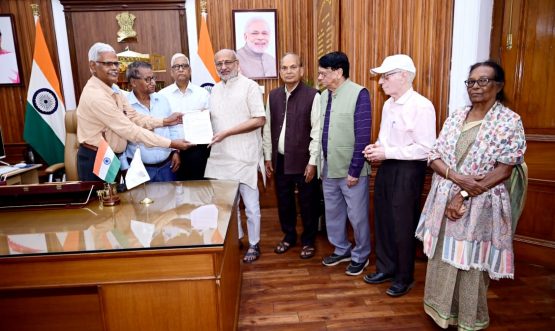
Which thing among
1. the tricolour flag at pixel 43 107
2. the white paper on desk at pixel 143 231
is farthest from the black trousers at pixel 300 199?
the tricolour flag at pixel 43 107

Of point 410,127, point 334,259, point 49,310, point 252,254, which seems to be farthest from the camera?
point 252,254

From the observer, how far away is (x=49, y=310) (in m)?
1.75

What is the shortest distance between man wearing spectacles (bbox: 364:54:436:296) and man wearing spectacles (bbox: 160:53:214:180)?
148 centimetres

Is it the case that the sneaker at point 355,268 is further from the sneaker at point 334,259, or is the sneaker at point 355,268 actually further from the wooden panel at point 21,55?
the wooden panel at point 21,55

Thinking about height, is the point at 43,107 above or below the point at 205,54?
below

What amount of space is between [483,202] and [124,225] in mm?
1679

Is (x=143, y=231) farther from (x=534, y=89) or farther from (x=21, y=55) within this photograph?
(x=21, y=55)

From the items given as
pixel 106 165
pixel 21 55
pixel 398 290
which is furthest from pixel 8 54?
pixel 398 290

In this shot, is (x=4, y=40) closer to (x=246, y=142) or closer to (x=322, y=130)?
(x=246, y=142)

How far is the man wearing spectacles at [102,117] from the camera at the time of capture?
2186 mm

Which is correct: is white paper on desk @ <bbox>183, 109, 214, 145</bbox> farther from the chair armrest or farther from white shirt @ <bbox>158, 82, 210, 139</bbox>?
the chair armrest

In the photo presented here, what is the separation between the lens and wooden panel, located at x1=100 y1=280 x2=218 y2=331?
144 centimetres

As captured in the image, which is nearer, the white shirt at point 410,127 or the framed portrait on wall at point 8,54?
the white shirt at point 410,127

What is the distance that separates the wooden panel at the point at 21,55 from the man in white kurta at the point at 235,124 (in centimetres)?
256
